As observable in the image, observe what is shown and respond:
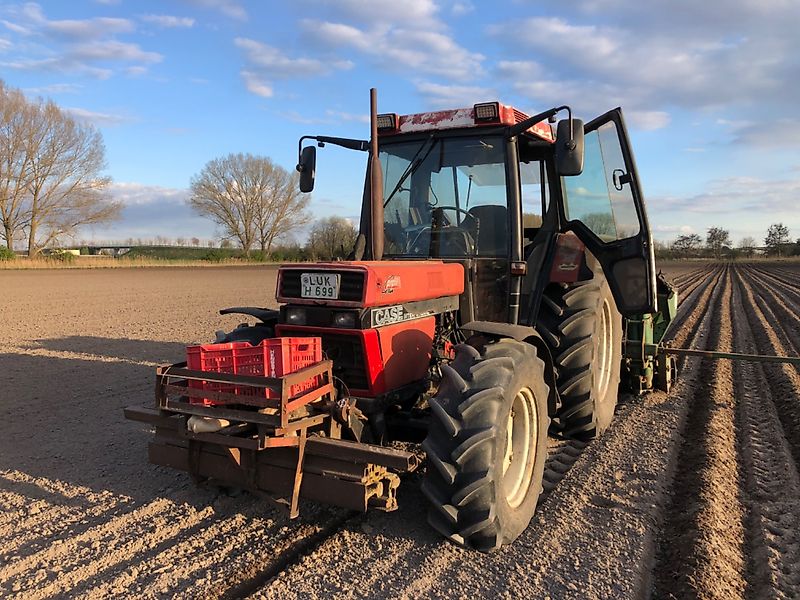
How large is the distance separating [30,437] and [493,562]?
441cm

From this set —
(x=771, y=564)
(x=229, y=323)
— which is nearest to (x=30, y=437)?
(x=771, y=564)

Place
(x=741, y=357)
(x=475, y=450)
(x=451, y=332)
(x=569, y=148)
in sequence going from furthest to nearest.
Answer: (x=741, y=357)
(x=451, y=332)
(x=569, y=148)
(x=475, y=450)

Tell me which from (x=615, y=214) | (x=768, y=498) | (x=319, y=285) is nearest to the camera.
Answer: (x=319, y=285)

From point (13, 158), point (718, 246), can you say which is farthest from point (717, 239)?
point (13, 158)

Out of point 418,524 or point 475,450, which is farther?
point 418,524

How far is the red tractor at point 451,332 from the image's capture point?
3.18m

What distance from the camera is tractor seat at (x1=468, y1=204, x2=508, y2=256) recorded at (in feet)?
14.9

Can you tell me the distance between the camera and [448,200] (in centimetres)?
467

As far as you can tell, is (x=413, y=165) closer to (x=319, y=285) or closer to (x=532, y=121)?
(x=532, y=121)

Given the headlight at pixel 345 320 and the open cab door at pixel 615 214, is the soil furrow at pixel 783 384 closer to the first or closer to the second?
the open cab door at pixel 615 214

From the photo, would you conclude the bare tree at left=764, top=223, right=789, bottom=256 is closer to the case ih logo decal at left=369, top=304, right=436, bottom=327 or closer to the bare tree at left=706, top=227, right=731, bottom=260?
the bare tree at left=706, top=227, right=731, bottom=260

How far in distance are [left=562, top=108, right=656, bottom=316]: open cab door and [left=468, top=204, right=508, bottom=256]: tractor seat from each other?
1.14 metres

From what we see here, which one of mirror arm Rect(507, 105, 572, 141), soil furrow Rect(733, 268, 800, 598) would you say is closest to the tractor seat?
mirror arm Rect(507, 105, 572, 141)

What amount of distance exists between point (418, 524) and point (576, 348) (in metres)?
1.86
